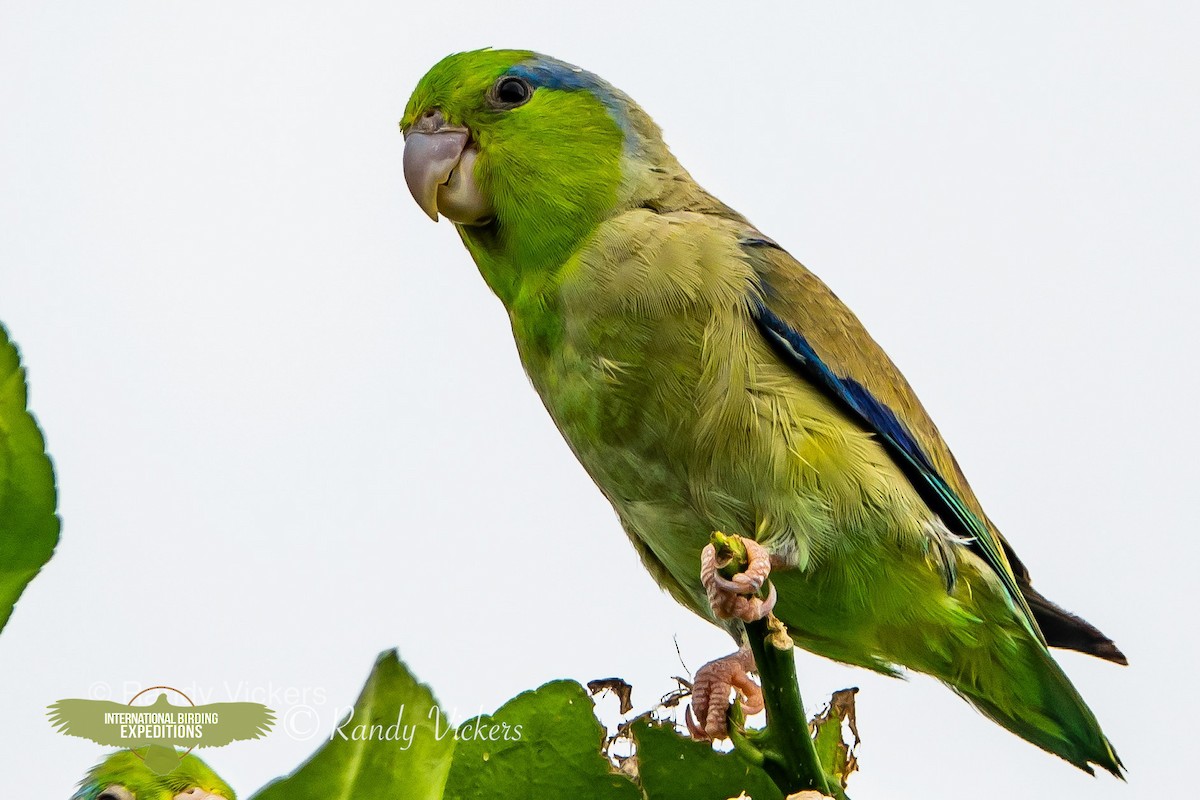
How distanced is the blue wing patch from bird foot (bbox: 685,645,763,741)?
0.72 meters

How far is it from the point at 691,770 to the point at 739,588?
1.65 ft

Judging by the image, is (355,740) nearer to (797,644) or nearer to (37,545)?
(37,545)

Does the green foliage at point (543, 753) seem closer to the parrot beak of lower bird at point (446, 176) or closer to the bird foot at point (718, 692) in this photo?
the bird foot at point (718, 692)

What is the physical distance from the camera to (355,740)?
1.62 metres

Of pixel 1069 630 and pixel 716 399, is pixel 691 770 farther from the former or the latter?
pixel 1069 630

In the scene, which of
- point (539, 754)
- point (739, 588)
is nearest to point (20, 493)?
point (539, 754)


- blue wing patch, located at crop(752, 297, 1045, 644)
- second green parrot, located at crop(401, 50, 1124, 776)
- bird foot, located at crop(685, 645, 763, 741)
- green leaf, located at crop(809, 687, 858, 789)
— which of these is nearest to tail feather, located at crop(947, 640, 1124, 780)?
second green parrot, located at crop(401, 50, 1124, 776)

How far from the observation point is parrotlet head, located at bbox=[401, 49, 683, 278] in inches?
142

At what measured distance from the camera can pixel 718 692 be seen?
355 cm

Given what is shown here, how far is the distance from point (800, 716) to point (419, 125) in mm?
Result: 2408

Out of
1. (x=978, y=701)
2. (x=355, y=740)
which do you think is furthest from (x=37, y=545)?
(x=978, y=701)

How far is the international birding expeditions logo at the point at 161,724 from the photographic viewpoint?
158cm

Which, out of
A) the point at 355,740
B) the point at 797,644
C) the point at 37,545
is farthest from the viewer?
the point at 797,644

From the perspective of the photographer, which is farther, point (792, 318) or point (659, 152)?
point (659, 152)
